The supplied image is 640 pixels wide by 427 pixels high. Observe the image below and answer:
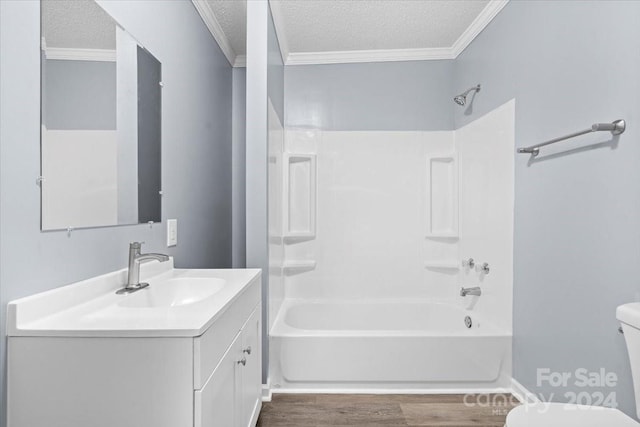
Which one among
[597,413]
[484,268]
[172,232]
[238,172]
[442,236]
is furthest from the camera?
[238,172]

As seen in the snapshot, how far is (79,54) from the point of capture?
1224 millimetres

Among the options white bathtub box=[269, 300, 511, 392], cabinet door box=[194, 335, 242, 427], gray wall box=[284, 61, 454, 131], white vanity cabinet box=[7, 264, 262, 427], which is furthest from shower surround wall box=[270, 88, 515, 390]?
white vanity cabinet box=[7, 264, 262, 427]

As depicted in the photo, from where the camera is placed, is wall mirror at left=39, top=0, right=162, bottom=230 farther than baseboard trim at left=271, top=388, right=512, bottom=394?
No

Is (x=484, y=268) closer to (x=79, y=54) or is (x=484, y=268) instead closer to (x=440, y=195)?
(x=440, y=195)

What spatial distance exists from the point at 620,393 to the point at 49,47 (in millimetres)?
2388

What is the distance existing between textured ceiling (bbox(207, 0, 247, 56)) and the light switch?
60.3 inches

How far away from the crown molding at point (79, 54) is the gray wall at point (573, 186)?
2.02 metres

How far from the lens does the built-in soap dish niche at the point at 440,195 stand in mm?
3133

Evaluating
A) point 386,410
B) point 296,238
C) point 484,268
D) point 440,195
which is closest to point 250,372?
point 386,410

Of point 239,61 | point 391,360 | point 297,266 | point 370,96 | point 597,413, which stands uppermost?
point 239,61

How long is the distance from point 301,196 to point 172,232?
138 centimetres

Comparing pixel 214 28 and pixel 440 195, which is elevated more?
pixel 214 28

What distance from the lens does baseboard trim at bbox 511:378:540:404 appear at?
2.04 m

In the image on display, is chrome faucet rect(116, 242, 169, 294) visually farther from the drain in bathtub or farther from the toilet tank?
the drain in bathtub
